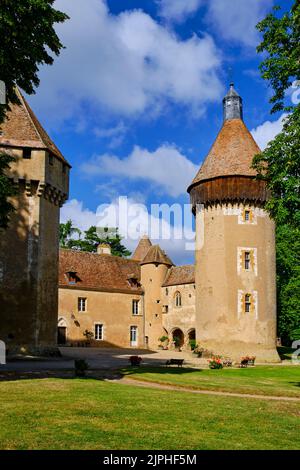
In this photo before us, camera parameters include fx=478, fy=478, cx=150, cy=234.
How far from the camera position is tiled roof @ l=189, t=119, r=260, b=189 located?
115ft

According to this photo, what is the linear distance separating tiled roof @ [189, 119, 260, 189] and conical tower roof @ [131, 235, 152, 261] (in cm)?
1849

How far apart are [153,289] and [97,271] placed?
623cm

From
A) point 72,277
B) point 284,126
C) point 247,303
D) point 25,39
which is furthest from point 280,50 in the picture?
point 72,277

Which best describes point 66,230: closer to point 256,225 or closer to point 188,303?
point 188,303

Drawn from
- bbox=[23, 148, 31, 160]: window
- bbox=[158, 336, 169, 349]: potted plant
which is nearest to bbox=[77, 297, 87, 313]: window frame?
bbox=[158, 336, 169, 349]: potted plant

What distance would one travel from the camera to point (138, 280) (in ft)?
156

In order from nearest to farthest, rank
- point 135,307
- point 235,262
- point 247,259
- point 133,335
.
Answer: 1. point 235,262
2. point 247,259
3. point 133,335
4. point 135,307

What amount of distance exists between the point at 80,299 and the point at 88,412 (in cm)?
3362

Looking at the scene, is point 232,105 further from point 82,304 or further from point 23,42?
point 23,42

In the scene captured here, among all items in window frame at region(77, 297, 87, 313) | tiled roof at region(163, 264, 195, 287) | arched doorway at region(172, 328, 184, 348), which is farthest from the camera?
tiled roof at region(163, 264, 195, 287)

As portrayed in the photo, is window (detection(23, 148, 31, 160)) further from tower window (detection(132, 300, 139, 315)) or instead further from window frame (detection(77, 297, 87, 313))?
tower window (detection(132, 300, 139, 315))

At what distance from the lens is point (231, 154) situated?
3609 centimetres

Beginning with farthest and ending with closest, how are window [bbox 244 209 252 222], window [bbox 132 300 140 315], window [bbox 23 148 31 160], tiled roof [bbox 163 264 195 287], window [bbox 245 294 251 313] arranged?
tiled roof [bbox 163 264 195 287] < window [bbox 132 300 140 315] < window [bbox 244 209 252 222] < window [bbox 245 294 251 313] < window [bbox 23 148 31 160]

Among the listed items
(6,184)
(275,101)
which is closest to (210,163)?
(275,101)
